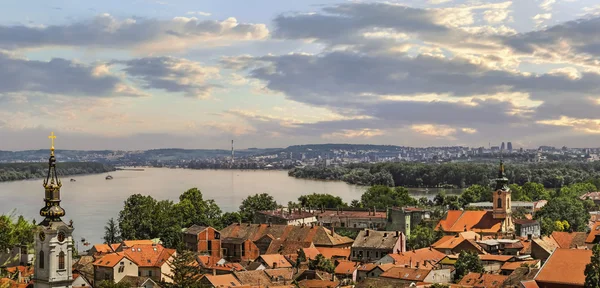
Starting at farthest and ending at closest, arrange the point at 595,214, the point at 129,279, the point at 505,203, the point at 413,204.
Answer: the point at 413,204
the point at 595,214
the point at 505,203
the point at 129,279

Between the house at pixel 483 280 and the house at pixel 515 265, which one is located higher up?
the house at pixel 515 265

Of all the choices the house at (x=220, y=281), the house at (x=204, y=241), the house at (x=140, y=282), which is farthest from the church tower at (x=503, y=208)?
the house at (x=140, y=282)

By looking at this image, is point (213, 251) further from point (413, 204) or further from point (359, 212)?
point (413, 204)

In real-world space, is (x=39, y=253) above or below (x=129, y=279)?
above

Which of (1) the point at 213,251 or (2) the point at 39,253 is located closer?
(2) the point at 39,253

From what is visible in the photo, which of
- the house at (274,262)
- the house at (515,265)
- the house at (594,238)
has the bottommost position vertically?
the house at (274,262)

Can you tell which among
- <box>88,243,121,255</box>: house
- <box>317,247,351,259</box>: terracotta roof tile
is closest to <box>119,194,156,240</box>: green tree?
<box>88,243,121,255</box>: house

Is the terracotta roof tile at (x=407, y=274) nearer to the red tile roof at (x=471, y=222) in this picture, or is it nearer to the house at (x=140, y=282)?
the house at (x=140, y=282)

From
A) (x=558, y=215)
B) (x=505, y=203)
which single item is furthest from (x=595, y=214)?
(x=505, y=203)
